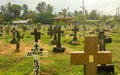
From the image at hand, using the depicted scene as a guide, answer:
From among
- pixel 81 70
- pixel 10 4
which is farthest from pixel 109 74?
pixel 10 4

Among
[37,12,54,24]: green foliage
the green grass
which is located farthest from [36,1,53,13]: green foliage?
the green grass

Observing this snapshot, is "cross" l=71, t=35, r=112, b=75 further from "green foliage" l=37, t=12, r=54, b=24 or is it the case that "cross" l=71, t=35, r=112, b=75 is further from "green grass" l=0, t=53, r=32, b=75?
"green foliage" l=37, t=12, r=54, b=24

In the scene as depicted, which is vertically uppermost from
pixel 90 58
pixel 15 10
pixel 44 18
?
pixel 15 10

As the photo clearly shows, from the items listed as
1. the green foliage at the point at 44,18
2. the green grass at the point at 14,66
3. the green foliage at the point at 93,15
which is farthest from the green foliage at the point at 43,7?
the green grass at the point at 14,66

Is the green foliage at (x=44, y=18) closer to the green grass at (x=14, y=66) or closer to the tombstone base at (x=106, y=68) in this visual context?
the green grass at (x=14, y=66)

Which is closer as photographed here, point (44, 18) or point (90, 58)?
point (90, 58)

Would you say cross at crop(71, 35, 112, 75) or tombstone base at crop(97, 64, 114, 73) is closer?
cross at crop(71, 35, 112, 75)

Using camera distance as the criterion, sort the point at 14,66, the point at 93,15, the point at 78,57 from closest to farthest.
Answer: the point at 78,57, the point at 14,66, the point at 93,15

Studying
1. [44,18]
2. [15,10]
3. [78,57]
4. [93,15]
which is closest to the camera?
[78,57]

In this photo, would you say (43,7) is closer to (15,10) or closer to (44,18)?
(15,10)

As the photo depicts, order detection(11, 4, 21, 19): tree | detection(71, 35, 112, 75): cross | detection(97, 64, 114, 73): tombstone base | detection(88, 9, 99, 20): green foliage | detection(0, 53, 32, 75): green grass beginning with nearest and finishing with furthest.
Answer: detection(71, 35, 112, 75): cross < detection(97, 64, 114, 73): tombstone base < detection(0, 53, 32, 75): green grass < detection(11, 4, 21, 19): tree < detection(88, 9, 99, 20): green foliage

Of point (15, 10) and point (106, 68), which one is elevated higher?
point (15, 10)

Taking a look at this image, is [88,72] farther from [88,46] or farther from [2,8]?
[2,8]

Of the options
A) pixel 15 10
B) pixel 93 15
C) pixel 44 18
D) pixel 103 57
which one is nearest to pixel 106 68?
pixel 103 57
